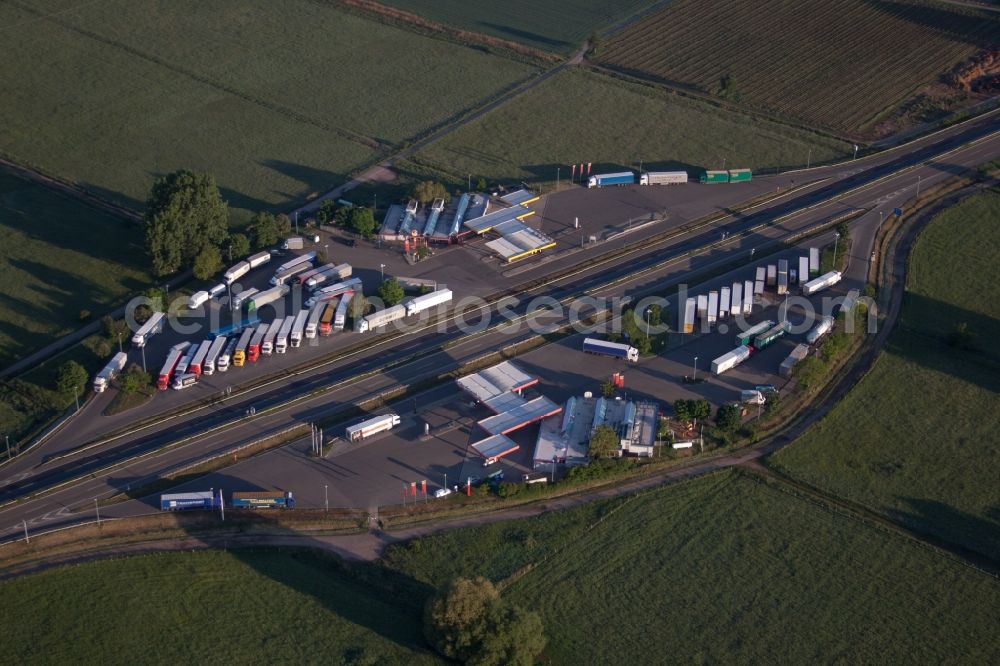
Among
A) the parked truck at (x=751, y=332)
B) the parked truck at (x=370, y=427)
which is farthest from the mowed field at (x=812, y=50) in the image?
the parked truck at (x=370, y=427)

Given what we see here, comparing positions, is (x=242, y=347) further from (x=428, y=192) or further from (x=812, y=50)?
(x=812, y=50)

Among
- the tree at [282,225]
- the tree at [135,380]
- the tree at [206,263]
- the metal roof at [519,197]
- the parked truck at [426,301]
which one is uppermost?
the metal roof at [519,197]

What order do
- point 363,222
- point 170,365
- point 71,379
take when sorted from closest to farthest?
point 71,379
point 170,365
point 363,222

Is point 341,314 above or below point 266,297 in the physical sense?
below

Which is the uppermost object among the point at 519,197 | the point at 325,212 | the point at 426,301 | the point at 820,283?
the point at 519,197

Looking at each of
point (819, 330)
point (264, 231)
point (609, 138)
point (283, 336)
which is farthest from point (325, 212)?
point (819, 330)

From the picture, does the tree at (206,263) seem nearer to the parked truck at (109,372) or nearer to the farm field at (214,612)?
the parked truck at (109,372)

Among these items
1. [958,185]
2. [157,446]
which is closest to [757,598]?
[157,446]
